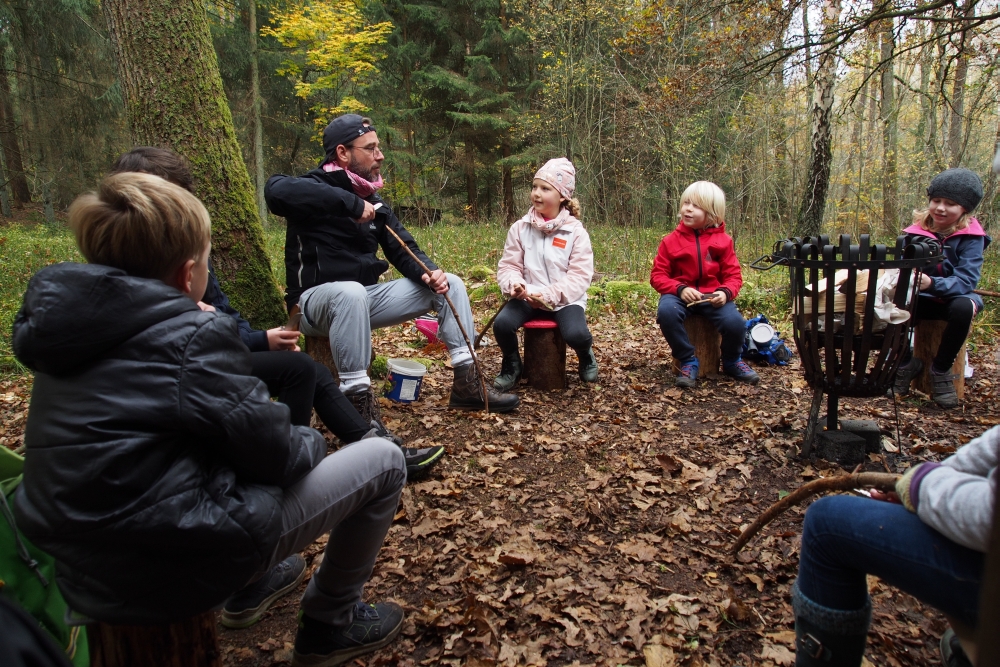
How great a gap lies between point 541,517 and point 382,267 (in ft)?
6.26

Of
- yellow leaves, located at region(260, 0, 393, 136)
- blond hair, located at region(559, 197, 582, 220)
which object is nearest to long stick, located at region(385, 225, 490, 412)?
blond hair, located at region(559, 197, 582, 220)

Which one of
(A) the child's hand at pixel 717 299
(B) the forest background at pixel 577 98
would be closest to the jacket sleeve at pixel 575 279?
(A) the child's hand at pixel 717 299

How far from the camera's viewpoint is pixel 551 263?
4.85 m

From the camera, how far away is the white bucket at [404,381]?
4.11m

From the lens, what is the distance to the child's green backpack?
4.95ft

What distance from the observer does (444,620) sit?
2.30m

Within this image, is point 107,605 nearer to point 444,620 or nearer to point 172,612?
point 172,612

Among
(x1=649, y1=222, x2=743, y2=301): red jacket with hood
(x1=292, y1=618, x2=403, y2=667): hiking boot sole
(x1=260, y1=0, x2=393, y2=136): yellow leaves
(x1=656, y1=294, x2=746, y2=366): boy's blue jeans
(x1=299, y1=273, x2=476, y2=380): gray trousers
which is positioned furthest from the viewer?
(x1=260, y1=0, x2=393, y2=136): yellow leaves

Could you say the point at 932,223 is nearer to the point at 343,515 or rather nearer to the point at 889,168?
the point at 343,515

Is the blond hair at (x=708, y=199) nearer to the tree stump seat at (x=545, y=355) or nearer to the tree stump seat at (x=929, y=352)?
→ the tree stump seat at (x=545, y=355)

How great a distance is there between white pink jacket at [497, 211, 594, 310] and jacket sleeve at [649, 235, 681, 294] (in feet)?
1.80

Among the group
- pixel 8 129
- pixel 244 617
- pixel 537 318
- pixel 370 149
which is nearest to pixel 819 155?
pixel 537 318

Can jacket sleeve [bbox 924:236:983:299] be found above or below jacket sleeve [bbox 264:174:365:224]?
below

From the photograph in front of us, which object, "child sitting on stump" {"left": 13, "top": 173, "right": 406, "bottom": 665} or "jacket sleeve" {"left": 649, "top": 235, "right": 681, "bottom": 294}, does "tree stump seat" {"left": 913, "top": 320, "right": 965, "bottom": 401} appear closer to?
"jacket sleeve" {"left": 649, "top": 235, "right": 681, "bottom": 294}
